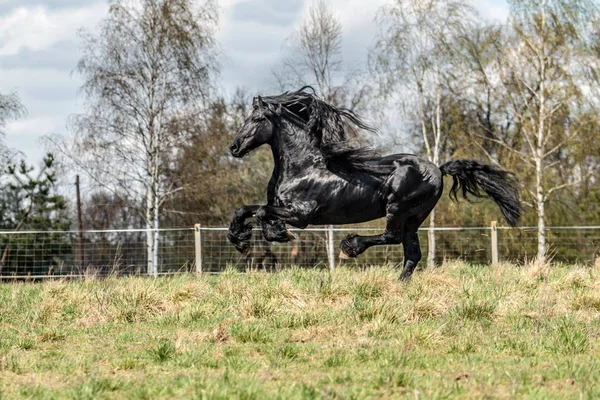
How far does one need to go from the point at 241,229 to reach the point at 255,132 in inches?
45.6

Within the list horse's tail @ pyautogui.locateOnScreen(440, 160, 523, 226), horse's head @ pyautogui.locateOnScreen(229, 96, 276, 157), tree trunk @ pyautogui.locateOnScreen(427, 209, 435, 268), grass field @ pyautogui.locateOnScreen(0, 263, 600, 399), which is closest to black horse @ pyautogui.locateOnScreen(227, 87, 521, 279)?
horse's head @ pyautogui.locateOnScreen(229, 96, 276, 157)

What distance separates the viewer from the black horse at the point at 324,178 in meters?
8.63

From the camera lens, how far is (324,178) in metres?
8.70

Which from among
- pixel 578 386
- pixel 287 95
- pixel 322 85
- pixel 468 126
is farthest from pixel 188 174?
pixel 578 386

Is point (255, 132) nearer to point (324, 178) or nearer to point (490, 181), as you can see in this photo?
point (324, 178)

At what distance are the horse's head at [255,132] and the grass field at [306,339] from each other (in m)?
1.58

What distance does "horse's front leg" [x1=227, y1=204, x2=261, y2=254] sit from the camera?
28.3ft

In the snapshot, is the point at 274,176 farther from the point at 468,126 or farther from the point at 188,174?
the point at 468,126

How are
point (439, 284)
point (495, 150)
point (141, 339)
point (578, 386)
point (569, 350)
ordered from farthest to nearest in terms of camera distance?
point (495, 150), point (439, 284), point (141, 339), point (569, 350), point (578, 386)

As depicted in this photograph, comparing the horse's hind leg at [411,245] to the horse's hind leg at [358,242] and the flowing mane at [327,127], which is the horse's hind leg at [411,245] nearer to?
the horse's hind leg at [358,242]

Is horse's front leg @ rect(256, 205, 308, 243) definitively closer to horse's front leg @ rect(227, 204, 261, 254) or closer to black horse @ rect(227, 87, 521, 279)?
black horse @ rect(227, 87, 521, 279)

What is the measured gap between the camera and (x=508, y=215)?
10.0 meters

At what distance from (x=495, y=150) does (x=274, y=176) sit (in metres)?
21.8

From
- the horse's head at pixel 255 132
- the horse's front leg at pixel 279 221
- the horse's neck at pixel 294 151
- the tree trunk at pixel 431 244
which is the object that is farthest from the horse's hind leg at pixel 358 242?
the tree trunk at pixel 431 244
